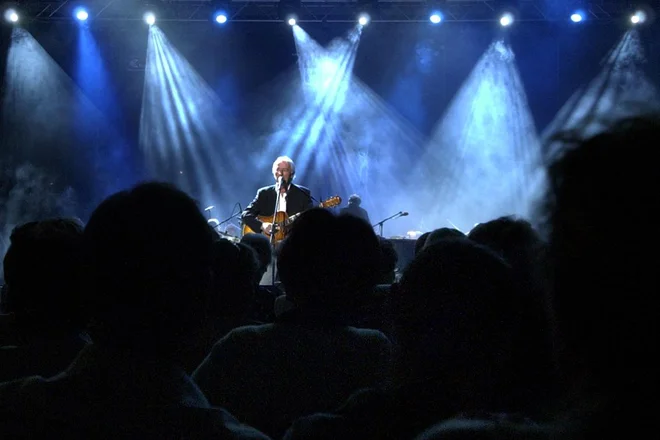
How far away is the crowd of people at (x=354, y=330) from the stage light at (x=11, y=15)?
11619 mm

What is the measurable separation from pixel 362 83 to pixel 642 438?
13.8 metres

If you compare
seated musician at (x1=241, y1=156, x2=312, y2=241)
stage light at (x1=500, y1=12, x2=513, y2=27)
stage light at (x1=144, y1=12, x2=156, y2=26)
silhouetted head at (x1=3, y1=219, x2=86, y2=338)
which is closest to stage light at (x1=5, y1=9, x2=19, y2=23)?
stage light at (x1=144, y1=12, x2=156, y2=26)

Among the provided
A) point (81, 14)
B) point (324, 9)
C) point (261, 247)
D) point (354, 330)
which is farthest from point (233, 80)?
point (354, 330)

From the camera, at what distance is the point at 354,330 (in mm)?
2246

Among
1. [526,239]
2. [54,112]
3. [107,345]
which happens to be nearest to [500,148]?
[54,112]

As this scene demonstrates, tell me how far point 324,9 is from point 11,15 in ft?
19.6

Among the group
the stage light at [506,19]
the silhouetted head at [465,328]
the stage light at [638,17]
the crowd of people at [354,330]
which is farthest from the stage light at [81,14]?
the silhouetted head at [465,328]

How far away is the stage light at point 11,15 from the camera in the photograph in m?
12.2

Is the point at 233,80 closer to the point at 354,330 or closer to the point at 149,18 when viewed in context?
the point at 149,18

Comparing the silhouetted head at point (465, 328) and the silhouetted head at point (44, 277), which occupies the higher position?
the silhouetted head at point (44, 277)

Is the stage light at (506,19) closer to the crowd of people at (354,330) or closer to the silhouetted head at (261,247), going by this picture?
the silhouetted head at (261,247)

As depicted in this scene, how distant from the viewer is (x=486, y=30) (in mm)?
13875

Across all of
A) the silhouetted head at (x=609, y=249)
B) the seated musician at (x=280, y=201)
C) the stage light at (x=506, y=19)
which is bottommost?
the silhouetted head at (x=609, y=249)

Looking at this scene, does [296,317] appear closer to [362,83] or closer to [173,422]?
[173,422]
